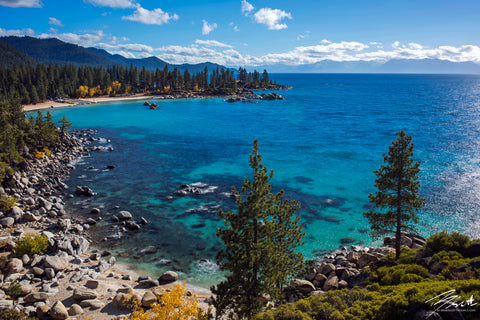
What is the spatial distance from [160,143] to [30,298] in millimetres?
63154

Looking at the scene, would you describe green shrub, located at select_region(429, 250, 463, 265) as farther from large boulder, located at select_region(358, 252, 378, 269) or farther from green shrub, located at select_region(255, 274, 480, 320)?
green shrub, located at select_region(255, 274, 480, 320)

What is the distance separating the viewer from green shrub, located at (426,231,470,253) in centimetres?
→ 2405

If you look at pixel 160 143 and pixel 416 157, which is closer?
pixel 416 157

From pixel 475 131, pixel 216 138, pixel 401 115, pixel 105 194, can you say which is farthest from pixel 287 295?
pixel 401 115

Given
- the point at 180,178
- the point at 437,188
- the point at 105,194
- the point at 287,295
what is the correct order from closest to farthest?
the point at 287,295 < the point at 105,194 < the point at 437,188 < the point at 180,178

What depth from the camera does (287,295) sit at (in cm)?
2288

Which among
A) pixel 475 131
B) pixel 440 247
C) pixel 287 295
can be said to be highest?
pixel 475 131

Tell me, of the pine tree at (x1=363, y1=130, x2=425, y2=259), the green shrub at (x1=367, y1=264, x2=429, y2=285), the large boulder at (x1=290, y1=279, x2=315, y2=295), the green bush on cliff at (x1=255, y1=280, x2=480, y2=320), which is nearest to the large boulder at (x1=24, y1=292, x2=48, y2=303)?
the green bush on cliff at (x1=255, y1=280, x2=480, y2=320)

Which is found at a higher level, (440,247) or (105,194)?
(440,247)

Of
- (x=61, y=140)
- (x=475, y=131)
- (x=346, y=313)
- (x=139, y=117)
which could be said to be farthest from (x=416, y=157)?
(x=139, y=117)

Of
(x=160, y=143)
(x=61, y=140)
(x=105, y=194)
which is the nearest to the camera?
(x=105, y=194)

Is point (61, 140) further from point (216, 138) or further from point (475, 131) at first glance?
point (475, 131)
